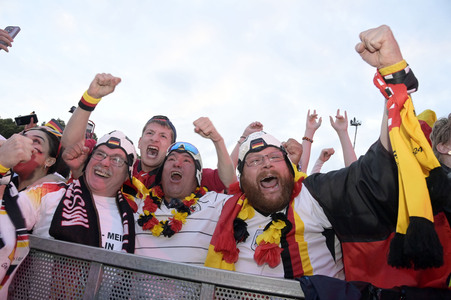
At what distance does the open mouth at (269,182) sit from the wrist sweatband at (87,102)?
1.70 m

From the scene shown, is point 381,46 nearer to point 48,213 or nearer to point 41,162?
point 48,213

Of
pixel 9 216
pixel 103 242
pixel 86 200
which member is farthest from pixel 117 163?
pixel 9 216

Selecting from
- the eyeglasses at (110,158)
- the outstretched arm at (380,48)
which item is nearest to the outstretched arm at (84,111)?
the eyeglasses at (110,158)

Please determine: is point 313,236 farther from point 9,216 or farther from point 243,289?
point 9,216

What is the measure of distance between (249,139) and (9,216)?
1.90 metres

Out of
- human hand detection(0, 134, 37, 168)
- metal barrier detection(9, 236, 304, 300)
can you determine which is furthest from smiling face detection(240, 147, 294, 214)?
human hand detection(0, 134, 37, 168)

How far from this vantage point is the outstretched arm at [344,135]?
11.9 ft

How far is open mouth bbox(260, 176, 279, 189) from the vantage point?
2779mm

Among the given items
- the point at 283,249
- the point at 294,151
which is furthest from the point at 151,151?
the point at 283,249

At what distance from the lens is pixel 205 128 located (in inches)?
124


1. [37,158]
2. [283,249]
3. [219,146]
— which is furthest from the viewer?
[37,158]

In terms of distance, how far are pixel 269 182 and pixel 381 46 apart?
132cm

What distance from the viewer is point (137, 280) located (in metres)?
1.67

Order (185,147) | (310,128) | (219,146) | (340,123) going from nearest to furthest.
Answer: (219,146) → (185,147) → (340,123) → (310,128)
